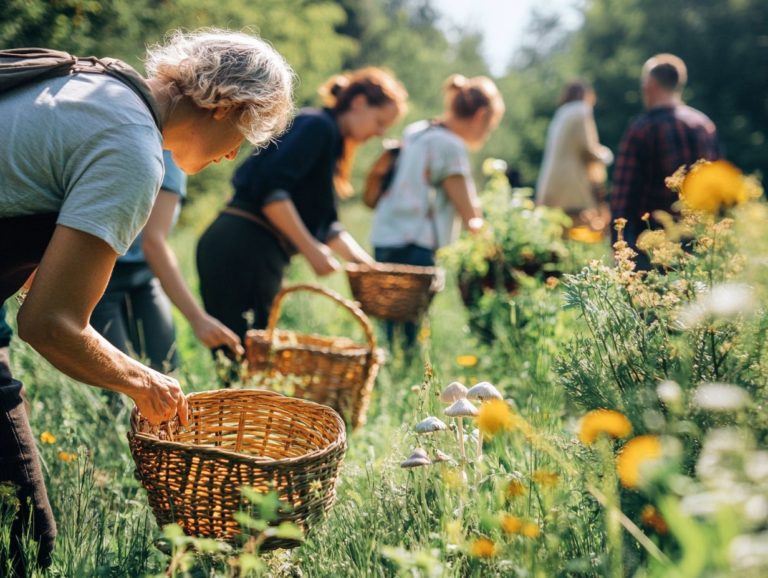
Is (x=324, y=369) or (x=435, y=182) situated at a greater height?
(x=435, y=182)

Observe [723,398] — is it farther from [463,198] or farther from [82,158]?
[463,198]

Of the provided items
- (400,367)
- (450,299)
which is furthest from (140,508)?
(450,299)

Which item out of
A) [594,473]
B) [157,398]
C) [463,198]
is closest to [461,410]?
[594,473]

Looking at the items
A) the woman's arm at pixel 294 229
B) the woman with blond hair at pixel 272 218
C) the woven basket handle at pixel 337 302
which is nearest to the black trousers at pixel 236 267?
the woman with blond hair at pixel 272 218

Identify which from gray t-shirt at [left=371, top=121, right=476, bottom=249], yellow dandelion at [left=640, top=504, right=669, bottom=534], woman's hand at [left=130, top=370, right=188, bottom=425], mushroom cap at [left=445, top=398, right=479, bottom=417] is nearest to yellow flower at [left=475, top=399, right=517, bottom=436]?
yellow dandelion at [left=640, top=504, right=669, bottom=534]

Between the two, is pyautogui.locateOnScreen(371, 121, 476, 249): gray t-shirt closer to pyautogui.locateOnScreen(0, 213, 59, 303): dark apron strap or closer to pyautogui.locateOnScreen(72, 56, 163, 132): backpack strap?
pyautogui.locateOnScreen(72, 56, 163, 132): backpack strap

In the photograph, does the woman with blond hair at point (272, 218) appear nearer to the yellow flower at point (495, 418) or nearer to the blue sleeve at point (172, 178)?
the blue sleeve at point (172, 178)

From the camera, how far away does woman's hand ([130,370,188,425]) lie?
1689mm

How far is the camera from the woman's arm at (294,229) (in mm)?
3447

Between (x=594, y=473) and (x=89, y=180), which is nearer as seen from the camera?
(x=89, y=180)

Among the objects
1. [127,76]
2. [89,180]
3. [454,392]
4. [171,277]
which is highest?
[127,76]

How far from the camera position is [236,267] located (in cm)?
351

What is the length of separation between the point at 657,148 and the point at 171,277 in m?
3.22

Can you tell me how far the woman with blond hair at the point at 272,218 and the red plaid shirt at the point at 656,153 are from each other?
1876mm
